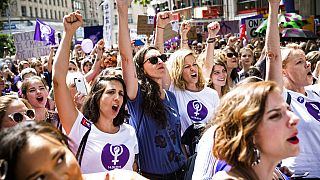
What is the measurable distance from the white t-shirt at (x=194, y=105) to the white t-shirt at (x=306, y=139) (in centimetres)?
93

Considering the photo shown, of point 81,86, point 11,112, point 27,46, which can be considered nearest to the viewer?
point 11,112

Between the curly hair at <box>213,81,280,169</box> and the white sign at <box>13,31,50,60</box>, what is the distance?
986 centimetres

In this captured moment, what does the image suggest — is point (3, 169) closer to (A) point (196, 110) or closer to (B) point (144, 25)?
(A) point (196, 110)

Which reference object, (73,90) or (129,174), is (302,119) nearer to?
(129,174)

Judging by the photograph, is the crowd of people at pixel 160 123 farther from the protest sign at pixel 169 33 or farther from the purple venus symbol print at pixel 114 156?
the protest sign at pixel 169 33

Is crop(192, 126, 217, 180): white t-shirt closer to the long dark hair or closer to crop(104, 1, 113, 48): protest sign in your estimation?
the long dark hair

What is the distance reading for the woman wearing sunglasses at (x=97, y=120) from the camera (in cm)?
301

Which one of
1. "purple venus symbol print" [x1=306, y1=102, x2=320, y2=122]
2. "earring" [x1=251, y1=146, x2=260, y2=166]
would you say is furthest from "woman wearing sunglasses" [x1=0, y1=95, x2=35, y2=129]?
"purple venus symbol print" [x1=306, y1=102, x2=320, y2=122]

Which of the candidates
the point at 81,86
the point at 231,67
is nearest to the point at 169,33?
the point at 231,67

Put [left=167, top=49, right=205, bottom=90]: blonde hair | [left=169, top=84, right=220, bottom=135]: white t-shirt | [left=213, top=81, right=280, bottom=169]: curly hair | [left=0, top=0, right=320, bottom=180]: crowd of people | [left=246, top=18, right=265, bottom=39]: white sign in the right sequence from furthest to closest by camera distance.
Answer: [left=246, top=18, right=265, bottom=39]: white sign → [left=167, top=49, right=205, bottom=90]: blonde hair → [left=169, top=84, right=220, bottom=135]: white t-shirt → [left=213, top=81, right=280, bottom=169]: curly hair → [left=0, top=0, right=320, bottom=180]: crowd of people

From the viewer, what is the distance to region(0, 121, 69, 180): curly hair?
5.08 ft

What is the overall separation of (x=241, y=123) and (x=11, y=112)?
5.66ft

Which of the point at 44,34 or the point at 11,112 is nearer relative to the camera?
the point at 11,112

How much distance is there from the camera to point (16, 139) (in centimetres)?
160
